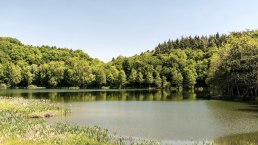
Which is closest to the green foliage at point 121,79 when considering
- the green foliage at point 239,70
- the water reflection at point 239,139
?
the green foliage at point 239,70

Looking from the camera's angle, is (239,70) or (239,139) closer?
(239,139)

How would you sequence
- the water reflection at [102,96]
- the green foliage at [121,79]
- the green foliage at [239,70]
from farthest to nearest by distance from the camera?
the green foliage at [121,79]
the water reflection at [102,96]
the green foliage at [239,70]

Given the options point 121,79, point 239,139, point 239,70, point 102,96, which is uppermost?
point 121,79

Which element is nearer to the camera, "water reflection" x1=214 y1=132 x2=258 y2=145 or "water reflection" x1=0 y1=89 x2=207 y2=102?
"water reflection" x1=214 y1=132 x2=258 y2=145

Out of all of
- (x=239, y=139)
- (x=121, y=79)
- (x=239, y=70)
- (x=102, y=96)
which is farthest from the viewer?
(x=121, y=79)

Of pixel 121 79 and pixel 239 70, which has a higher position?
pixel 121 79

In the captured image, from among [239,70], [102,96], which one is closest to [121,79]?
[102,96]

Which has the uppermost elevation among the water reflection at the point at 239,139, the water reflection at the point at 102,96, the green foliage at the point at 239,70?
the green foliage at the point at 239,70

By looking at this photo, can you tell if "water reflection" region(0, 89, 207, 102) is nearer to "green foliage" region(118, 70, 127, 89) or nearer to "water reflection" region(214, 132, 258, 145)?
"water reflection" region(214, 132, 258, 145)

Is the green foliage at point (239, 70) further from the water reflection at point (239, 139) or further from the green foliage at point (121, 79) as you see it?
the green foliage at point (121, 79)

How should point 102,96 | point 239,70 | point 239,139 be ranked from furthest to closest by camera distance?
point 102,96 < point 239,70 < point 239,139

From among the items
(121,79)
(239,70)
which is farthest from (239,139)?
(121,79)

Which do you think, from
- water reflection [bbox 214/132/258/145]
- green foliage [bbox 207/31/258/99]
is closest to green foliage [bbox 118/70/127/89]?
green foliage [bbox 207/31/258/99]

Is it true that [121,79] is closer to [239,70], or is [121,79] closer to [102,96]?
[102,96]
